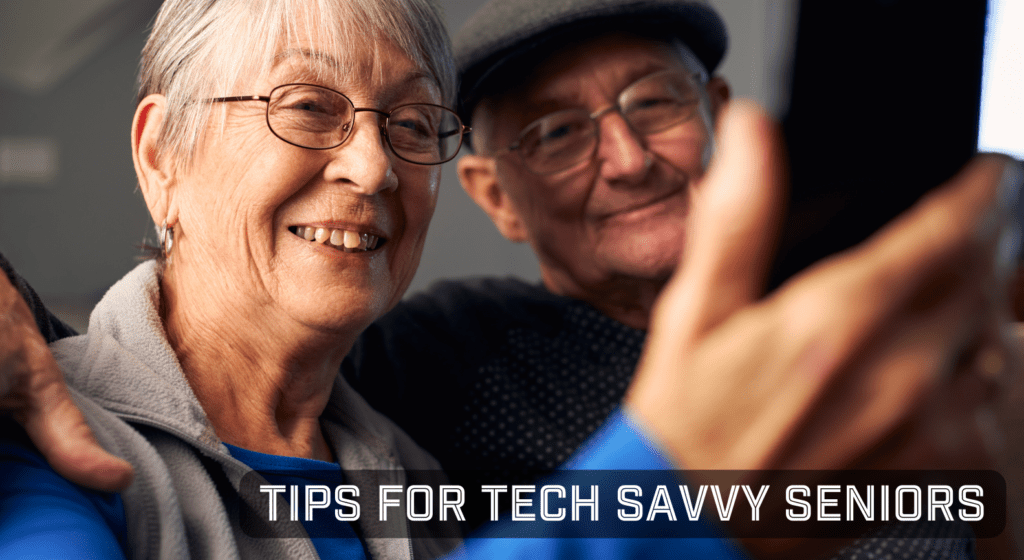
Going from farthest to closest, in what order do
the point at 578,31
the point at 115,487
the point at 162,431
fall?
the point at 578,31 < the point at 162,431 < the point at 115,487

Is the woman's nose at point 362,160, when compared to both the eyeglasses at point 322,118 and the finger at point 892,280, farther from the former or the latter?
the finger at point 892,280

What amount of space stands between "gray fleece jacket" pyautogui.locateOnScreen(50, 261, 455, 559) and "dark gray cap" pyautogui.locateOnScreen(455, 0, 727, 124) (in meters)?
0.61

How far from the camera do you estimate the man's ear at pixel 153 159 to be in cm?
82

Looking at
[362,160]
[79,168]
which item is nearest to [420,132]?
[362,160]

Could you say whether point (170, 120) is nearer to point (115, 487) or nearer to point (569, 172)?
point (115, 487)

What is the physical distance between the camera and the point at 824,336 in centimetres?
31

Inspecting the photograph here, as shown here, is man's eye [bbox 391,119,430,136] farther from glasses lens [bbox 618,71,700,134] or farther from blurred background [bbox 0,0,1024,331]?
blurred background [bbox 0,0,1024,331]

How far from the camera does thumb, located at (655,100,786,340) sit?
1.01 feet

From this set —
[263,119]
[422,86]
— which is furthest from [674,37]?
[263,119]

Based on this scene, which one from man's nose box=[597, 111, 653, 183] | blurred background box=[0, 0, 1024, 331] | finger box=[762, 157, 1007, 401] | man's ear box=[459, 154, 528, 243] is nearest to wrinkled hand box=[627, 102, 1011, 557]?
finger box=[762, 157, 1007, 401]

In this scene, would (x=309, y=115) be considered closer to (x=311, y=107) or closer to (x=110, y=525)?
(x=311, y=107)

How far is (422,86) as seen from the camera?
2.84 feet

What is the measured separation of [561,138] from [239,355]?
24.4 inches

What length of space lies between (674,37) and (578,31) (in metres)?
0.19
